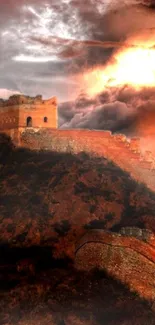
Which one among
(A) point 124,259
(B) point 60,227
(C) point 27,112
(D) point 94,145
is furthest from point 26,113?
(A) point 124,259

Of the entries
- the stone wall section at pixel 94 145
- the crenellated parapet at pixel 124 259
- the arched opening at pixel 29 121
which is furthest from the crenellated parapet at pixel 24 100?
the crenellated parapet at pixel 124 259

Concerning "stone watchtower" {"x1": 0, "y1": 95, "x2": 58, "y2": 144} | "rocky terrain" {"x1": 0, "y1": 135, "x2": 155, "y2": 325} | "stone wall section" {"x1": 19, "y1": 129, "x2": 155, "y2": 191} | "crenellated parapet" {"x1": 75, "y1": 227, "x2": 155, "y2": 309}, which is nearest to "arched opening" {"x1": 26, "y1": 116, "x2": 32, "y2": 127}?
"stone watchtower" {"x1": 0, "y1": 95, "x2": 58, "y2": 144}

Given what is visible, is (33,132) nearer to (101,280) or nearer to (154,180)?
(154,180)

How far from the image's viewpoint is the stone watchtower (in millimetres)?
36344

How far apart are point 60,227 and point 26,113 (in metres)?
13.9

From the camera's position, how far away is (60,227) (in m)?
26.3

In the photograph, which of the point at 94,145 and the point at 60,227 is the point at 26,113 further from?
the point at 60,227

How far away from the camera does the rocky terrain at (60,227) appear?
17484mm

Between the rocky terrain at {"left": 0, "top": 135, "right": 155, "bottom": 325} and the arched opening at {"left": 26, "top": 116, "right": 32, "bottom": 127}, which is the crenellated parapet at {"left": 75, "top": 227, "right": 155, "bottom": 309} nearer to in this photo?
the rocky terrain at {"left": 0, "top": 135, "right": 155, "bottom": 325}

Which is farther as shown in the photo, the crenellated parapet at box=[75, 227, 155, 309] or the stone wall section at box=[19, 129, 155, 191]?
the stone wall section at box=[19, 129, 155, 191]

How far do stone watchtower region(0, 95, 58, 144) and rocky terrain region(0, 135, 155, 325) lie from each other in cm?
158

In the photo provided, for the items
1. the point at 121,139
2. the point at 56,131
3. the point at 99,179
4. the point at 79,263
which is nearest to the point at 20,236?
the point at 79,263

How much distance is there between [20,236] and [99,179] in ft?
31.5

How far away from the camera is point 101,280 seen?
19.2 m
